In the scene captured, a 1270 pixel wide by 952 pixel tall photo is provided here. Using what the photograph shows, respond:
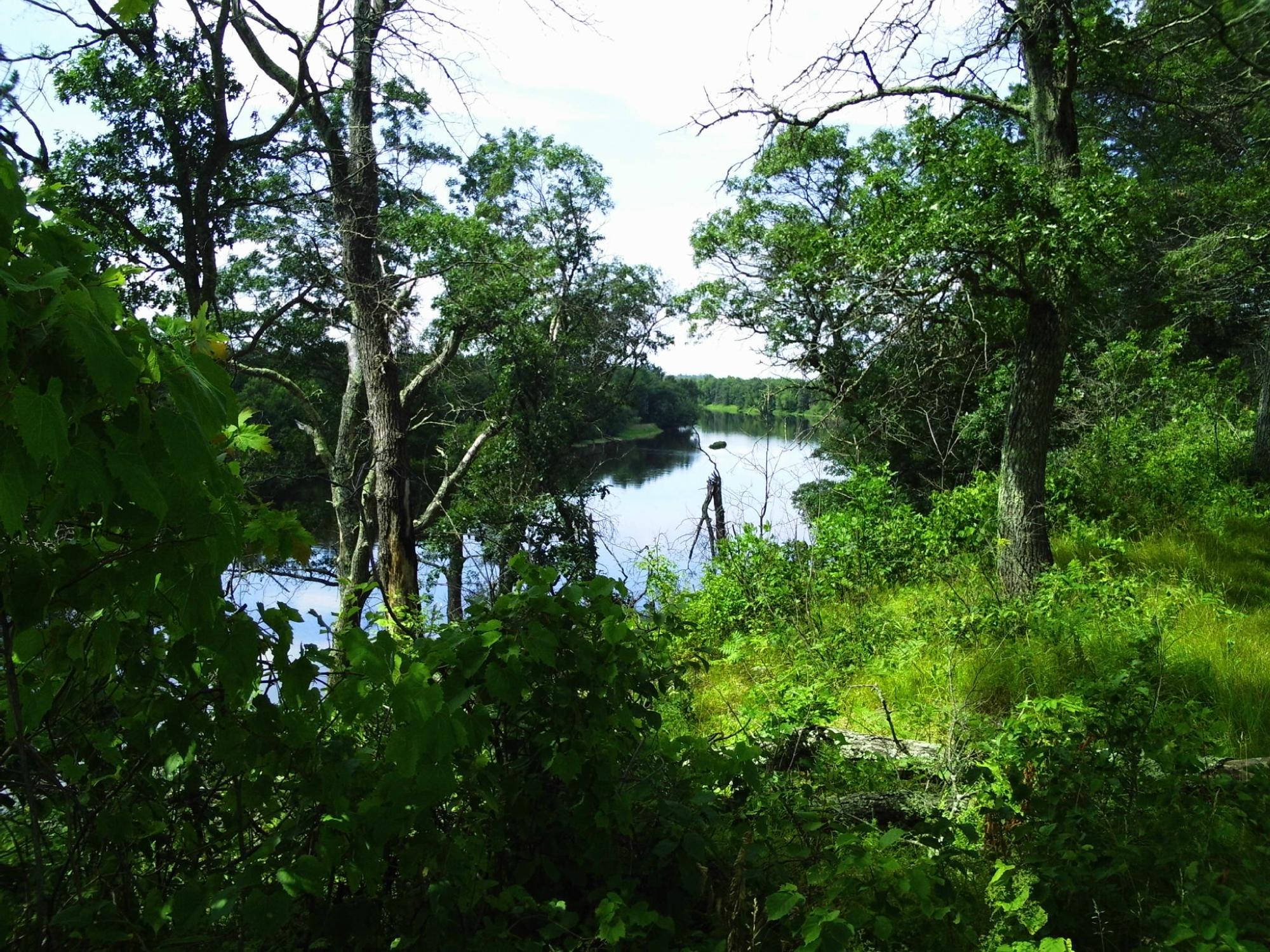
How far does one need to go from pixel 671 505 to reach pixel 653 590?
75.0ft

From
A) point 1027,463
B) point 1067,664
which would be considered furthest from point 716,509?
point 1067,664

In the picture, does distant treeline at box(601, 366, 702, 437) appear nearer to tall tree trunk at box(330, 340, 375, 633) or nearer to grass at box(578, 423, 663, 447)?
grass at box(578, 423, 663, 447)

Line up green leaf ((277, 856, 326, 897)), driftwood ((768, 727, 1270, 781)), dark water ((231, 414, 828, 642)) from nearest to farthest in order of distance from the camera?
green leaf ((277, 856, 326, 897)) → driftwood ((768, 727, 1270, 781)) → dark water ((231, 414, 828, 642))

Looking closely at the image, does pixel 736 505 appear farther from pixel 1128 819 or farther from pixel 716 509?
pixel 1128 819

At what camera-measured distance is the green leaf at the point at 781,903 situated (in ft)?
5.26

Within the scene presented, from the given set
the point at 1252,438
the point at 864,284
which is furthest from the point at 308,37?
the point at 1252,438

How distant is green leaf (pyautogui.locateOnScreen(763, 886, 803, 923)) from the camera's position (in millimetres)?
1604

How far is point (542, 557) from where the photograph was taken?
14.2 metres

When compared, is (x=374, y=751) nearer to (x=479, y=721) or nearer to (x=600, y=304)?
(x=479, y=721)

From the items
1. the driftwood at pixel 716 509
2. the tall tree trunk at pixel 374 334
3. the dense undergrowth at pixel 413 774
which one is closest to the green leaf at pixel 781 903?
the dense undergrowth at pixel 413 774

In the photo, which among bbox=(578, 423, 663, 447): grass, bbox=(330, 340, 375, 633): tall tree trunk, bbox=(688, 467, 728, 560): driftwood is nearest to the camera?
bbox=(330, 340, 375, 633): tall tree trunk

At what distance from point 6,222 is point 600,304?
65.9 ft

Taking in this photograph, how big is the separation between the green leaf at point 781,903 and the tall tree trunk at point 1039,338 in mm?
5277

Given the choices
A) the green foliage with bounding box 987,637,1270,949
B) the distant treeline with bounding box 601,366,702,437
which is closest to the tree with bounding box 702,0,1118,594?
the green foliage with bounding box 987,637,1270,949
